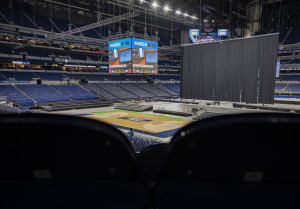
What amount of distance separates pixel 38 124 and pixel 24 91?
2499 centimetres

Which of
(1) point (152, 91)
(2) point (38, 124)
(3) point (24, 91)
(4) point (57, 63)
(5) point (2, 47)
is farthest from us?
(1) point (152, 91)

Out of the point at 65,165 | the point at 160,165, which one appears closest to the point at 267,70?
the point at 160,165

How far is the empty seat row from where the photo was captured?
30.3 inches

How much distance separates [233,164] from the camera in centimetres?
82

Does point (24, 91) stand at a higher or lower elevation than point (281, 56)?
lower

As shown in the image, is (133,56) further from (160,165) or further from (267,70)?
(160,165)

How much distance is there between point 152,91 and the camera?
3092 centimetres

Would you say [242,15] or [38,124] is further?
[242,15]

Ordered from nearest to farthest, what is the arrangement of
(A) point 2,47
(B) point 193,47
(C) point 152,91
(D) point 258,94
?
(D) point 258,94, (B) point 193,47, (A) point 2,47, (C) point 152,91

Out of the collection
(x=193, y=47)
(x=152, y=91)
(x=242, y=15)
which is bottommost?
(x=152, y=91)

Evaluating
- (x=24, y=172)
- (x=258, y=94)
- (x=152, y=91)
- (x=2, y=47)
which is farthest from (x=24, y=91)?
(x=24, y=172)

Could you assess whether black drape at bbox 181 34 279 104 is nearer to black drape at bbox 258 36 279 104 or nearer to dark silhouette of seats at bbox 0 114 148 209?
black drape at bbox 258 36 279 104

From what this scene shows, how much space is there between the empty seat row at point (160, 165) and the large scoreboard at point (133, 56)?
576 inches

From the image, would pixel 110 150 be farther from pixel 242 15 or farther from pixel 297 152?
pixel 242 15
